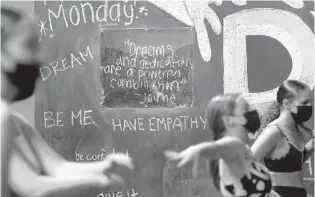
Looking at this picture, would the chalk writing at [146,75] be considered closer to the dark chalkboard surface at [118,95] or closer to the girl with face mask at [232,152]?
the dark chalkboard surface at [118,95]

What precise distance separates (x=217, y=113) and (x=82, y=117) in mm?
929

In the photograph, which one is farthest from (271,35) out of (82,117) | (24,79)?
(24,79)

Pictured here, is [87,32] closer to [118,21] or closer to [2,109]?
[118,21]

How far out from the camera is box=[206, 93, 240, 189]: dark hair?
3.45 meters

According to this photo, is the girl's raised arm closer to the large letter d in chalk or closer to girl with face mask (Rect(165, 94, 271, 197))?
girl with face mask (Rect(165, 94, 271, 197))

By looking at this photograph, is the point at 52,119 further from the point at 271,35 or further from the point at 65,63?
the point at 271,35

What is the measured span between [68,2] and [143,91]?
0.81m

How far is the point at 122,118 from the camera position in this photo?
3.73m

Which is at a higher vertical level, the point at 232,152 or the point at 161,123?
the point at 161,123

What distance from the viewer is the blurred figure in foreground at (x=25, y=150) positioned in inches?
107

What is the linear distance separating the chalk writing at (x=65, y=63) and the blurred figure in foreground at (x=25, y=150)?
28 cm

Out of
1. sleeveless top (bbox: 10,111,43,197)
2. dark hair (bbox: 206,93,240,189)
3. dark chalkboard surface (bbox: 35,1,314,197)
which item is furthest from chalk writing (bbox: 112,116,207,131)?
sleeveless top (bbox: 10,111,43,197)

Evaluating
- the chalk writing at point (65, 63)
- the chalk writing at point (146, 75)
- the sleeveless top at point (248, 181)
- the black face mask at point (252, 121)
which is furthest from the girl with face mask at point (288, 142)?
the chalk writing at point (65, 63)

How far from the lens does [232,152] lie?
3.26 m
